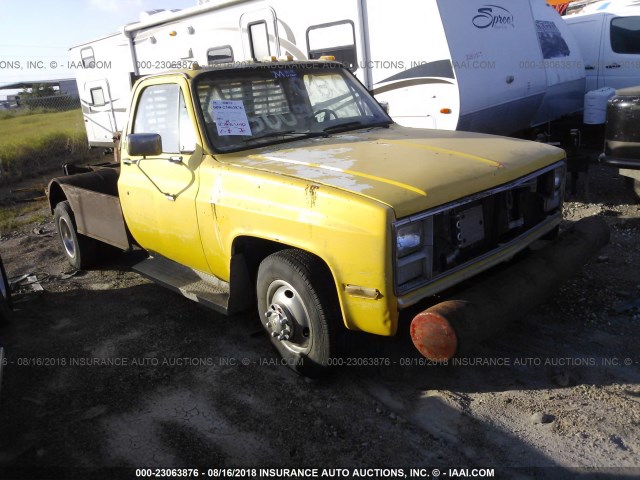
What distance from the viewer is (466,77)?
7023mm

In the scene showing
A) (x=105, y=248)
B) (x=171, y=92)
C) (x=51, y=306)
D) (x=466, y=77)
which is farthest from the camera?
(x=466, y=77)

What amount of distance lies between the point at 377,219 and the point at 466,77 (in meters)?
4.69

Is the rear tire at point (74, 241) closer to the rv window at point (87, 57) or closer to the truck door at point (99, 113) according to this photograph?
the truck door at point (99, 113)

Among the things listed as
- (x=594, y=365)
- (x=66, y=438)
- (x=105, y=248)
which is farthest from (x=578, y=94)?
(x=66, y=438)

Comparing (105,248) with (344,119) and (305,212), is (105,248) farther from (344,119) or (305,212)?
(305,212)

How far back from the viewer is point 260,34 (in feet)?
28.3

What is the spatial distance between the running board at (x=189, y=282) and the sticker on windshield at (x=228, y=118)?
3.64ft

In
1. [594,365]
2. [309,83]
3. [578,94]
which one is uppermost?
[309,83]

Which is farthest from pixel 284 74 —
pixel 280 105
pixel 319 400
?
pixel 319 400

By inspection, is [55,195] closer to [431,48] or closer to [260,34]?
[260,34]

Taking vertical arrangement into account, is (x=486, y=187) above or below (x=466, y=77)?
below

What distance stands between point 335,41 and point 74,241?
415 centimetres

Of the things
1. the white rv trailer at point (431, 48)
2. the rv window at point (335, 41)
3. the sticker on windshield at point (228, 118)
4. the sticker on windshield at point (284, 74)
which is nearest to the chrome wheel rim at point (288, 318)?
the sticker on windshield at point (228, 118)

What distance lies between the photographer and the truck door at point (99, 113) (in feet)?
43.2
